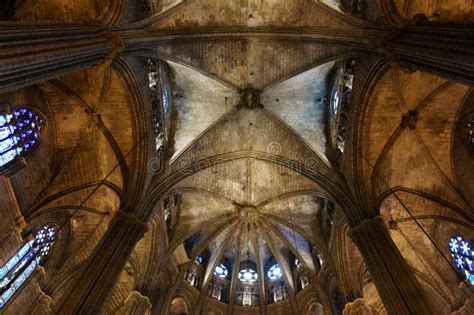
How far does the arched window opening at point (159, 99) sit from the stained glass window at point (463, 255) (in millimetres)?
12259

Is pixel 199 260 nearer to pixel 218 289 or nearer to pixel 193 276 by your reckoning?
pixel 193 276

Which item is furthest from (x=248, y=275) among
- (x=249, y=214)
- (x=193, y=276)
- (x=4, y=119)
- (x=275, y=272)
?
(x=4, y=119)

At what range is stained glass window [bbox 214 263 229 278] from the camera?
777 inches

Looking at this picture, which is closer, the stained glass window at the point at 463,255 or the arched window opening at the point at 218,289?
the stained glass window at the point at 463,255

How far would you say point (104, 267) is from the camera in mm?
10562

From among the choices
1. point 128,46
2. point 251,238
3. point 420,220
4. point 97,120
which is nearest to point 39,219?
point 97,120

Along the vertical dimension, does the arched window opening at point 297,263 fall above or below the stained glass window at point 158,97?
below

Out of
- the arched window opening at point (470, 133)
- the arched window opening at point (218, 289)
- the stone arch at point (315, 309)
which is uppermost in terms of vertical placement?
the arched window opening at point (470, 133)

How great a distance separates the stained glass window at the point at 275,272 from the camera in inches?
774

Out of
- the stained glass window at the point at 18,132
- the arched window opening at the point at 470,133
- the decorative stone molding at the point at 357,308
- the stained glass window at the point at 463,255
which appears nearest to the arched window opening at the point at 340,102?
the arched window opening at the point at 470,133

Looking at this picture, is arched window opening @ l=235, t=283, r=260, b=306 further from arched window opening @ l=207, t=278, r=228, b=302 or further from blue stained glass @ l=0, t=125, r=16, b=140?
blue stained glass @ l=0, t=125, r=16, b=140

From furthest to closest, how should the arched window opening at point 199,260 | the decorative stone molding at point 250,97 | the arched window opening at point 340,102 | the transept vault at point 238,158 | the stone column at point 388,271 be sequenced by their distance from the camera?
the arched window opening at point 199,260 < the decorative stone molding at point 250,97 < the arched window opening at point 340,102 < the transept vault at point 238,158 < the stone column at point 388,271

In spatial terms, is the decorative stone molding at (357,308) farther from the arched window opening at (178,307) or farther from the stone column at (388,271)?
the arched window opening at (178,307)

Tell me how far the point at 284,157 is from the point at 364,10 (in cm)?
730
